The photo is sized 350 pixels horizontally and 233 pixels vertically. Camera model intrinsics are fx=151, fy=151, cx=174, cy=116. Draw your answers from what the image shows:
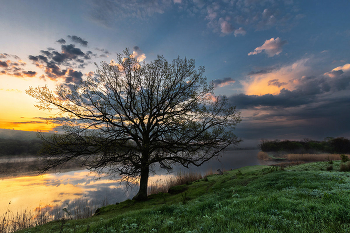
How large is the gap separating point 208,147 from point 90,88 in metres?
15.1

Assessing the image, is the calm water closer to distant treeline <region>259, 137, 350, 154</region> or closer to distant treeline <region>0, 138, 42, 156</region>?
distant treeline <region>0, 138, 42, 156</region>

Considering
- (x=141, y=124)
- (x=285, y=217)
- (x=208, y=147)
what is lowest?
(x=285, y=217)

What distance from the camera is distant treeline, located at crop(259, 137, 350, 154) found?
65438 millimetres

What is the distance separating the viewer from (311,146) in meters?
77.6

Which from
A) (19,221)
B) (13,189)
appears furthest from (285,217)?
(13,189)

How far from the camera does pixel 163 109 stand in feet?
60.7

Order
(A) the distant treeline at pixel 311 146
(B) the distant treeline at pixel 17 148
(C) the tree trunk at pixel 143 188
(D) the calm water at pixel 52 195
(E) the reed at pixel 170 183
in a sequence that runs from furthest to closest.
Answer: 1. (A) the distant treeline at pixel 311 146
2. (B) the distant treeline at pixel 17 148
3. (E) the reed at pixel 170 183
4. (D) the calm water at pixel 52 195
5. (C) the tree trunk at pixel 143 188

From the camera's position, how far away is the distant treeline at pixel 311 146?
215 ft

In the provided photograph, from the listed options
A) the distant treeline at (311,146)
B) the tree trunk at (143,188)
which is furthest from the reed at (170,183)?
the distant treeline at (311,146)

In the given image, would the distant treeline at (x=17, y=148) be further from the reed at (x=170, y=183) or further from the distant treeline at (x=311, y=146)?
the distant treeline at (x=311, y=146)

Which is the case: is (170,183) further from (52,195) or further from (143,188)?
(52,195)

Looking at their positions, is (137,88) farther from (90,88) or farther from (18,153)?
(18,153)

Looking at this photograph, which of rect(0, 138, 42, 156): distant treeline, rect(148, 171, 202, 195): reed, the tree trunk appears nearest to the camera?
the tree trunk

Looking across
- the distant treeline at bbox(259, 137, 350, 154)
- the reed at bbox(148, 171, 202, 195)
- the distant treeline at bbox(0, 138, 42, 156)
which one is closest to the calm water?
the reed at bbox(148, 171, 202, 195)
